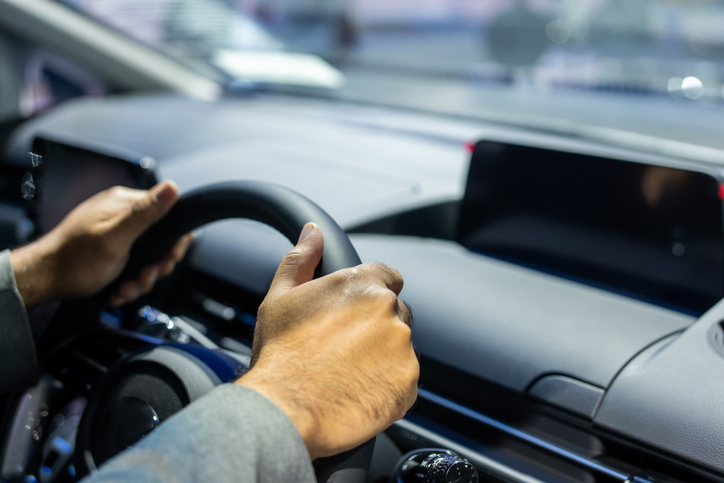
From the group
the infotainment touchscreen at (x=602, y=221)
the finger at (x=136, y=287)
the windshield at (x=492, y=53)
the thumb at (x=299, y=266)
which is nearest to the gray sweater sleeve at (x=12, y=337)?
the finger at (x=136, y=287)

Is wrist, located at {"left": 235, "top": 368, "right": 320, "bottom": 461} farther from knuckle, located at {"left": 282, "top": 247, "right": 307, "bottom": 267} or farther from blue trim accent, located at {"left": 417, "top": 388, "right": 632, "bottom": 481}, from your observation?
blue trim accent, located at {"left": 417, "top": 388, "right": 632, "bottom": 481}

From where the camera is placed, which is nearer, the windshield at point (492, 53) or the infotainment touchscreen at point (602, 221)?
the infotainment touchscreen at point (602, 221)

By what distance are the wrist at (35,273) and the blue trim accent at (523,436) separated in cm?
60

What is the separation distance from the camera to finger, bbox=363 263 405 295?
2.07 ft

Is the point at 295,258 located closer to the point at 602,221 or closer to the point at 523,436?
the point at 523,436

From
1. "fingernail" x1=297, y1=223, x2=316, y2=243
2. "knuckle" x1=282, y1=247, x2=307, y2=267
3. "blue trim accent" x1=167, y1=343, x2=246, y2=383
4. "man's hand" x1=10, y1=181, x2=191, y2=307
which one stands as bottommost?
"blue trim accent" x1=167, y1=343, x2=246, y2=383

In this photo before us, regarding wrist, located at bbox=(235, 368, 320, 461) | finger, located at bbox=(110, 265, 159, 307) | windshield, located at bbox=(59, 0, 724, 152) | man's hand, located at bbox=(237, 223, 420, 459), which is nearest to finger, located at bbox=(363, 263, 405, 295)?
man's hand, located at bbox=(237, 223, 420, 459)

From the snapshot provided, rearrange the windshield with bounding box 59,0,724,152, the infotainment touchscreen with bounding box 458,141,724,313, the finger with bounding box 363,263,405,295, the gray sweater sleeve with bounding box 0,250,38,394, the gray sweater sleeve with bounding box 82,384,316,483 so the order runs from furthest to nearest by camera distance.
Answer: the windshield with bounding box 59,0,724,152, the infotainment touchscreen with bounding box 458,141,724,313, the gray sweater sleeve with bounding box 0,250,38,394, the finger with bounding box 363,263,405,295, the gray sweater sleeve with bounding box 82,384,316,483

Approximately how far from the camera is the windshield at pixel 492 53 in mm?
1722

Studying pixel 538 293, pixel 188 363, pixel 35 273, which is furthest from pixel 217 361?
pixel 538 293

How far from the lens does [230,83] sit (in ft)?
9.37

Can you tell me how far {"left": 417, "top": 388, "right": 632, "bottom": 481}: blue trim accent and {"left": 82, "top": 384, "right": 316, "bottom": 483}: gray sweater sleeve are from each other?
30cm

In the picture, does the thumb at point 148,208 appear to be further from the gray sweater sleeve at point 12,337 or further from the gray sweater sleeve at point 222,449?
the gray sweater sleeve at point 222,449

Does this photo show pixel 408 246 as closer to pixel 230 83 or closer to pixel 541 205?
pixel 541 205
